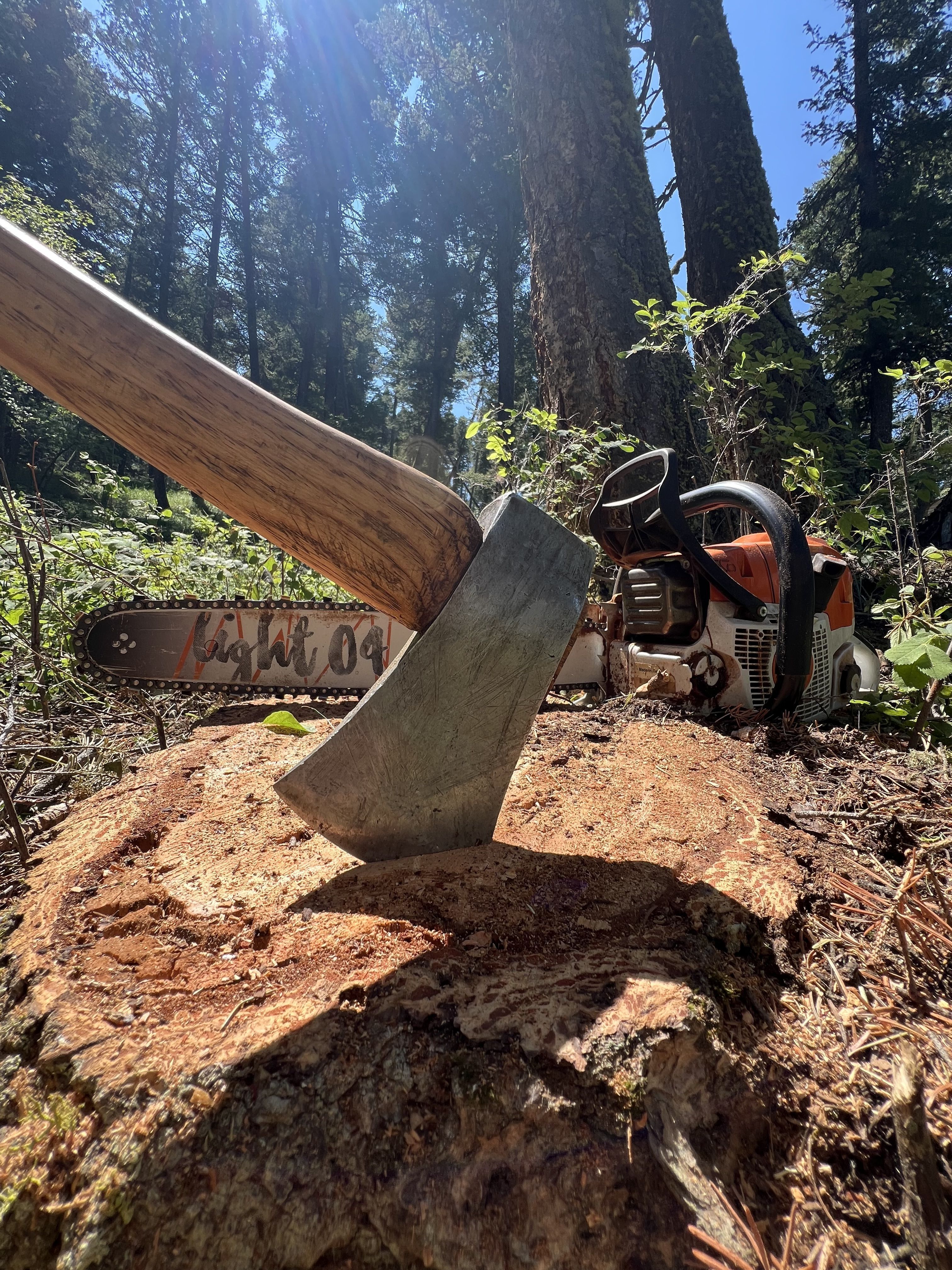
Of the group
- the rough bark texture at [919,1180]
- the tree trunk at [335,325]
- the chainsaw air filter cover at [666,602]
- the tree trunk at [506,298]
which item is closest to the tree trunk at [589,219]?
the chainsaw air filter cover at [666,602]

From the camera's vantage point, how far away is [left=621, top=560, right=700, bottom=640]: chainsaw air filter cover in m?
2.01

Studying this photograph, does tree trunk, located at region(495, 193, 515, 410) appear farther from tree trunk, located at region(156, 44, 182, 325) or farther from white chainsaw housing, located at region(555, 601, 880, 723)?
white chainsaw housing, located at region(555, 601, 880, 723)

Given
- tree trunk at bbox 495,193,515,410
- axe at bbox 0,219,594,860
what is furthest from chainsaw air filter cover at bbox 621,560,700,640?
tree trunk at bbox 495,193,515,410

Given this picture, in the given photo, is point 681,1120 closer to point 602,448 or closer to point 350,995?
point 350,995

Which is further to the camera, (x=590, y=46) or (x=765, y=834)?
(x=590, y=46)

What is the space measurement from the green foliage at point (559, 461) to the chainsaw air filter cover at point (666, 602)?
53.6 inches

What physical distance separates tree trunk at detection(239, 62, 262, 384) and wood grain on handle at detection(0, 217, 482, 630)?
21.8 metres

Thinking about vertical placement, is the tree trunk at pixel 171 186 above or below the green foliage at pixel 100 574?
above

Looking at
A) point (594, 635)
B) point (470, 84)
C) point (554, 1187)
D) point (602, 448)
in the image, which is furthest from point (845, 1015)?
point (470, 84)

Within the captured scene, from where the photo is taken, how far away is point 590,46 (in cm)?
458

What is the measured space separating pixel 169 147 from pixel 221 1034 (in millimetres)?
24785

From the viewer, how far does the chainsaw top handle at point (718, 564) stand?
1.79 m

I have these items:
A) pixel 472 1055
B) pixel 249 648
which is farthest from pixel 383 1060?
pixel 249 648

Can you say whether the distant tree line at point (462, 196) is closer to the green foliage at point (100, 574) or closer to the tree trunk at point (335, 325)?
the tree trunk at point (335, 325)
